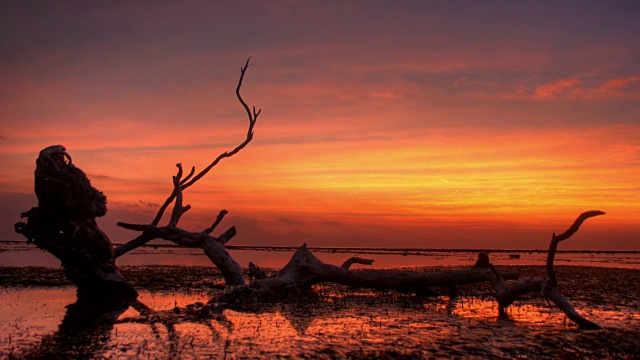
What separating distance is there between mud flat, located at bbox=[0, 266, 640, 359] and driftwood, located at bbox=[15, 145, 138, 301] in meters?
0.82

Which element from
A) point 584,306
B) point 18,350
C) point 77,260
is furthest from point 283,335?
point 584,306

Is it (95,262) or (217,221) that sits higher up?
(217,221)

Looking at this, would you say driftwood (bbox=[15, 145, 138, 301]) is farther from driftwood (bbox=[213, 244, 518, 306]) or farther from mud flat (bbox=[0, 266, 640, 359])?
driftwood (bbox=[213, 244, 518, 306])

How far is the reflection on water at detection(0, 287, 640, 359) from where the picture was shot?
27.8 ft

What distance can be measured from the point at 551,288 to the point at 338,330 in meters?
5.61

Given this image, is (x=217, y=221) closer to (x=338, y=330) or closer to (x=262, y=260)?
(x=338, y=330)

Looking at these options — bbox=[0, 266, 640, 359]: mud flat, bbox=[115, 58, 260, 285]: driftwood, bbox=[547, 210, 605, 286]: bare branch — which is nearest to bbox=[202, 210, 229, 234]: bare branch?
bbox=[115, 58, 260, 285]: driftwood

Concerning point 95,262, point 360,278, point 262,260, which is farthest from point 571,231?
point 262,260

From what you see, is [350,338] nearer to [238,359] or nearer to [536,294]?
[238,359]

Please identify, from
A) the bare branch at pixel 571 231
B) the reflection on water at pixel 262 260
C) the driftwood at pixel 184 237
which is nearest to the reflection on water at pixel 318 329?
the bare branch at pixel 571 231

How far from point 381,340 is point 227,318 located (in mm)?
4125

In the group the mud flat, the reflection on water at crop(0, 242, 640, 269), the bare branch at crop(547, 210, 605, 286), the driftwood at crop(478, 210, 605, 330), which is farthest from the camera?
the reflection on water at crop(0, 242, 640, 269)

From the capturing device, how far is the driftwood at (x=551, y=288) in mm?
10750

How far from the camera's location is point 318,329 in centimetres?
1041
